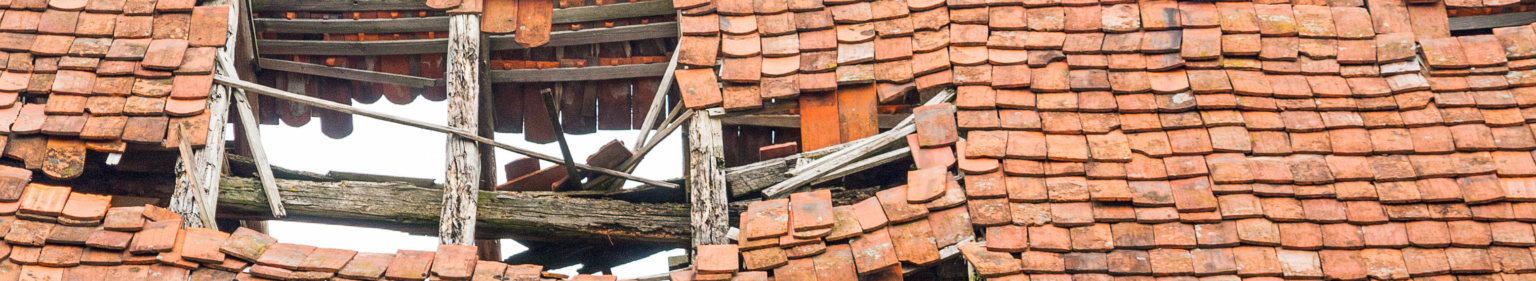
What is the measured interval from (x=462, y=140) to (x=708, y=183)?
1.21 meters

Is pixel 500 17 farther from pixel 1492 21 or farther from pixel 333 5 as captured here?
pixel 1492 21

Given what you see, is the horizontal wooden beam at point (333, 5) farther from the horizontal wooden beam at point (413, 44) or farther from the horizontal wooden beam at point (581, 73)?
the horizontal wooden beam at point (581, 73)

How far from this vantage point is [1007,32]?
474 centimetres

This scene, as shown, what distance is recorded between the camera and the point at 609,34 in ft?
19.2

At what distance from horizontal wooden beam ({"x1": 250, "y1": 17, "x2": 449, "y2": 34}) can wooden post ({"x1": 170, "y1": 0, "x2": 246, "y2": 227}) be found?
109cm

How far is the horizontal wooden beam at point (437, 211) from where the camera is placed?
511 cm

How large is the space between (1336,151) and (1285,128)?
0.22 m

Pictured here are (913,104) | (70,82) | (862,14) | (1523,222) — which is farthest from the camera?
(913,104)

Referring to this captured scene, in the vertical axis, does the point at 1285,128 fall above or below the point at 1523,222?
above

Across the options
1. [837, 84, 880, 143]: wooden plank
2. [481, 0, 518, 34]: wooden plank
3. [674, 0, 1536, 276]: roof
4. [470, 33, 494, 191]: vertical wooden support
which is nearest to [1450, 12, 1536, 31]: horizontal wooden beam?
[674, 0, 1536, 276]: roof

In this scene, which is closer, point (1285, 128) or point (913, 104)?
point (1285, 128)

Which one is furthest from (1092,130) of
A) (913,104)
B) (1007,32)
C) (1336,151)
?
(913,104)

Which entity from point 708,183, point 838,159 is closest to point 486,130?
point 708,183

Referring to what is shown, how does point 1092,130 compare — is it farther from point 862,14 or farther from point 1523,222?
point 1523,222
